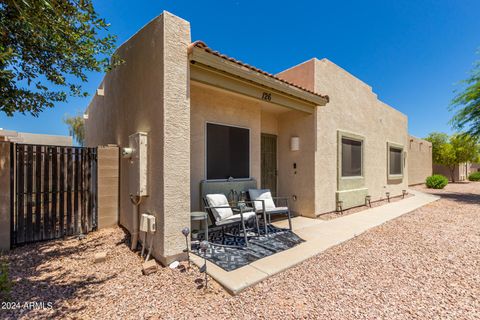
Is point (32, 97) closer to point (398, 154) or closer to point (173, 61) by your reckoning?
point (173, 61)

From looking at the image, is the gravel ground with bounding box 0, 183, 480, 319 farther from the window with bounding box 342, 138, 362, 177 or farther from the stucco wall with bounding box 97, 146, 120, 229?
the window with bounding box 342, 138, 362, 177

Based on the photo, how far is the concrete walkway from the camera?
121 inches

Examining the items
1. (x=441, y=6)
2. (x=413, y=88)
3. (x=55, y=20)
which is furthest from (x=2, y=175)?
(x=413, y=88)

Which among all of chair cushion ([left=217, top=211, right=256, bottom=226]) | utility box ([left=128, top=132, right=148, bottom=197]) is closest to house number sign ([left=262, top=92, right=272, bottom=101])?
chair cushion ([left=217, top=211, right=256, bottom=226])

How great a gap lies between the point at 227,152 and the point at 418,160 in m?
22.8

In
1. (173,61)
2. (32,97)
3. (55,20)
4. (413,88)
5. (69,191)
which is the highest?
(413,88)

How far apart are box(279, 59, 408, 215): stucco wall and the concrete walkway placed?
0.79 metres

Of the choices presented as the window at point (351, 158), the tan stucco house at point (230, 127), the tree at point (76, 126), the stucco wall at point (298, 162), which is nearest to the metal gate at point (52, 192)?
the tan stucco house at point (230, 127)

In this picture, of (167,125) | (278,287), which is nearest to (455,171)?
(278,287)

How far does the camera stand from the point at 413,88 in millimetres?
13477

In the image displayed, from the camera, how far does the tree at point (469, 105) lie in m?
11.1

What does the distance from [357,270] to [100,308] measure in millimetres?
3845

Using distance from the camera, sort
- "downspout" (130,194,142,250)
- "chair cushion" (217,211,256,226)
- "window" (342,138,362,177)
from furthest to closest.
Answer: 1. "window" (342,138,362,177)
2. "chair cushion" (217,211,256,226)
3. "downspout" (130,194,142,250)

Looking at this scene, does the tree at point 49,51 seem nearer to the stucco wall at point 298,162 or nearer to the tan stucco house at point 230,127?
the tan stucco house at point 230,127
